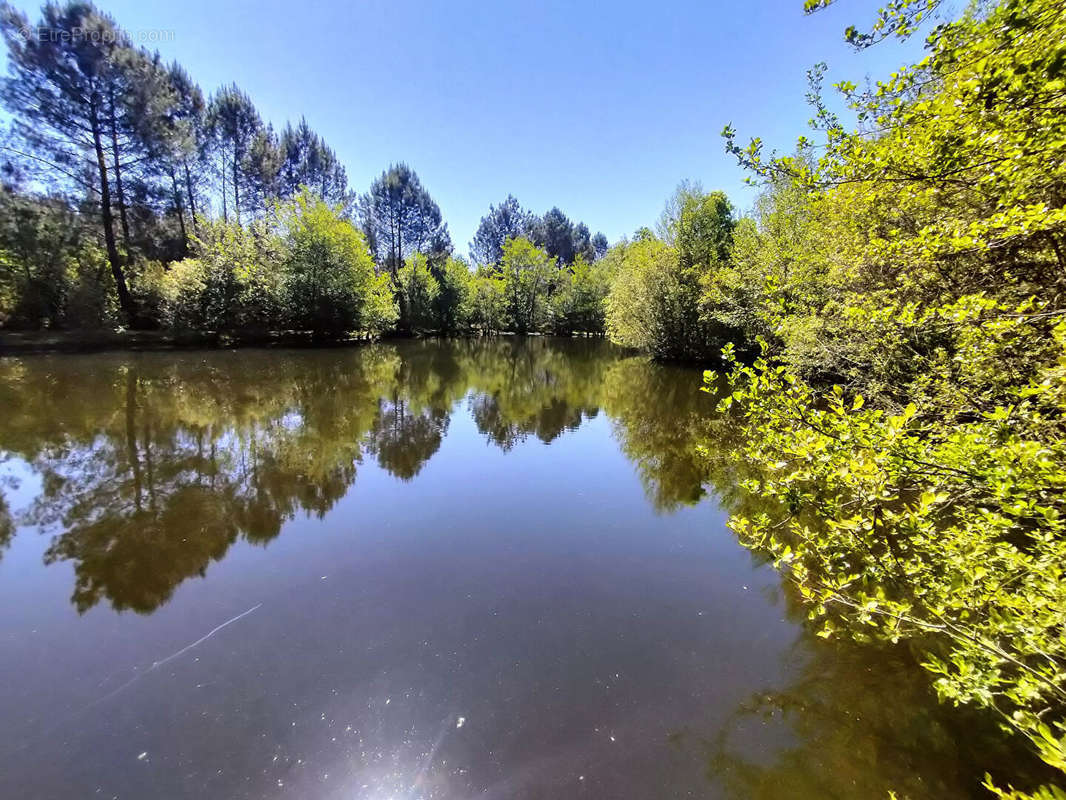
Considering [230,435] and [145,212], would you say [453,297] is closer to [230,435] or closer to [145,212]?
[145,212]

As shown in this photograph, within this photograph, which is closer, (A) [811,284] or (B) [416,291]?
(A) [811,284]

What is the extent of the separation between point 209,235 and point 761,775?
34.1 meters

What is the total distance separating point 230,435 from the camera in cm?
930

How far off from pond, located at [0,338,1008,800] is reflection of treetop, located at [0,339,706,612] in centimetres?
7

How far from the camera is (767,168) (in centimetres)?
Result: 321

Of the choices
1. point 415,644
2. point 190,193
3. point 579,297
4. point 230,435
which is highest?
point 190,193

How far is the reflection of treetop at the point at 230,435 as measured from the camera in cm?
531

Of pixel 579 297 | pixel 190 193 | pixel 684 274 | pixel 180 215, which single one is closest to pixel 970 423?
pixel 684 274

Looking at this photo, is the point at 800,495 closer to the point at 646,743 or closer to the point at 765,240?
the point at 646,743

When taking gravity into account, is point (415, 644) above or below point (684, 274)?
below

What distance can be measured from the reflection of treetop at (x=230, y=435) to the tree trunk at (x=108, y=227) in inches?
332

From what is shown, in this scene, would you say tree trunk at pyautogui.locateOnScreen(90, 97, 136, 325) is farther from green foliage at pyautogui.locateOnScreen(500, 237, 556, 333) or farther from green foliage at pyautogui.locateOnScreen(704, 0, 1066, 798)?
green foliage at pyautogui.locateOnScreen(704, 0, 1066, 798)

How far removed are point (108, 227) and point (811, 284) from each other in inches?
1385

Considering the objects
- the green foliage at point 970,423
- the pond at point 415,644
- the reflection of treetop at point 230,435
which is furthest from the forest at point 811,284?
the reflection of treetop at point 230,435
